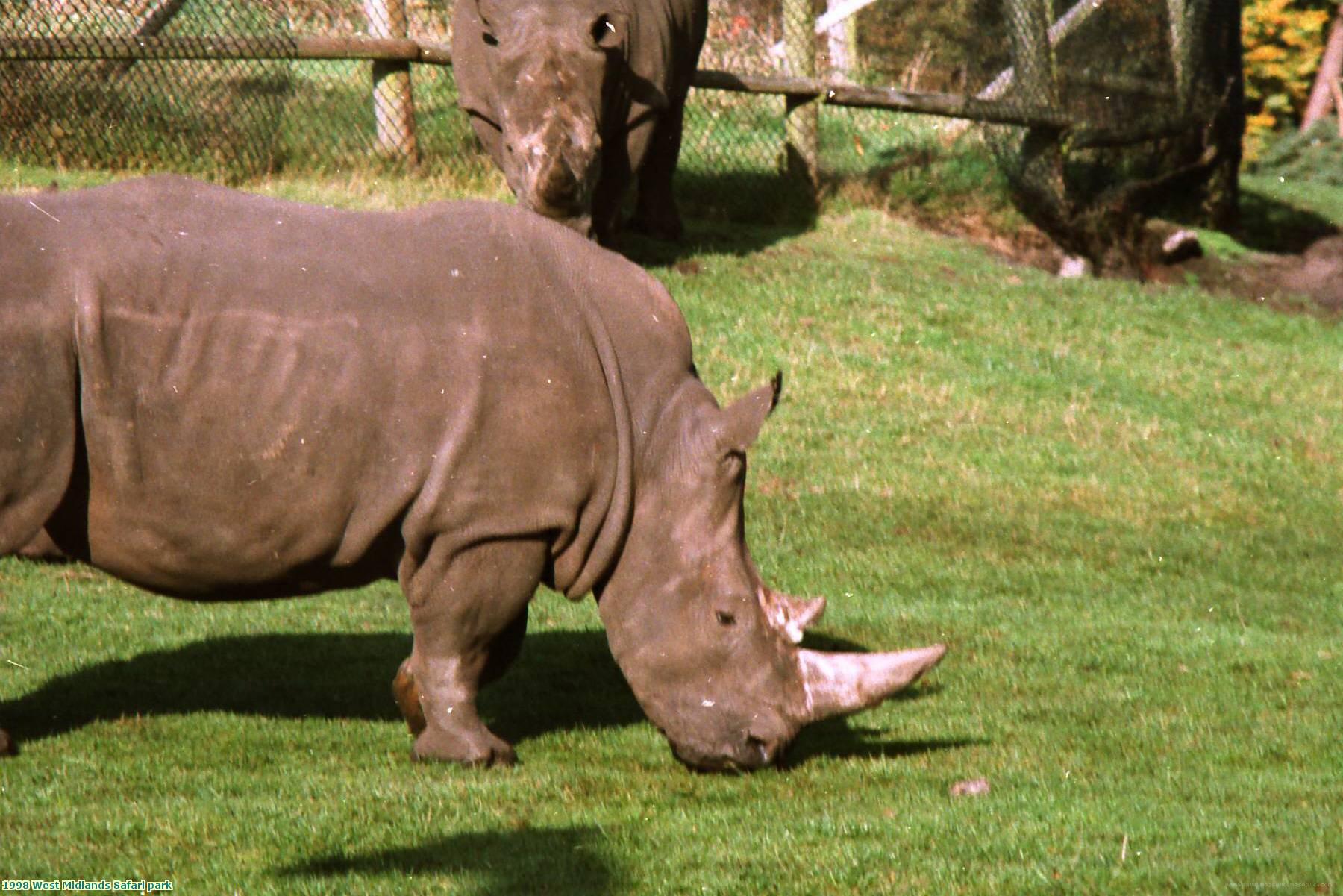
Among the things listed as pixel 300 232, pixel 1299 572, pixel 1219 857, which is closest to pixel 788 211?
pixel 1299 572

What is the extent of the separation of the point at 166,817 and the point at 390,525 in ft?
3.72

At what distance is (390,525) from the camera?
6000mm

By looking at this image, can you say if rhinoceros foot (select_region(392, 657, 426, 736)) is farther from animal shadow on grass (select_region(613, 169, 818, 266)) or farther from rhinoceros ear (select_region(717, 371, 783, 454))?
animal shadow on grass (select_region(613, 169, 818, 266))

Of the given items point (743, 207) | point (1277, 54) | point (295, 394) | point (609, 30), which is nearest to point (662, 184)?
point (743, 207)

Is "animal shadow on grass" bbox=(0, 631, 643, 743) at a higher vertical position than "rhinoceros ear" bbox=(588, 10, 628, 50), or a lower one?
lower

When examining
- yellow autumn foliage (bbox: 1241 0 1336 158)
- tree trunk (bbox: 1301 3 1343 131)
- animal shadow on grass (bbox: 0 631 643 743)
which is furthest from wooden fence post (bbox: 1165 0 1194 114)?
animal shadow on grass (bbox: 0 631 643 743)

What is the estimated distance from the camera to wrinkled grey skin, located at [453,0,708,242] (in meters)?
11.3

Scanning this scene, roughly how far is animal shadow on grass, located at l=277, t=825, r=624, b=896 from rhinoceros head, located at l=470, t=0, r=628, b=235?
20.9 feet

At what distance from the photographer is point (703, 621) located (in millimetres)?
6227

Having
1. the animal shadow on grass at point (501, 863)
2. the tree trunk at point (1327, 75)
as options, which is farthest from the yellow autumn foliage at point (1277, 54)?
the animal shadow on grass at point (501, 863)

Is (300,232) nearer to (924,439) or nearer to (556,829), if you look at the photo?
(556,829)

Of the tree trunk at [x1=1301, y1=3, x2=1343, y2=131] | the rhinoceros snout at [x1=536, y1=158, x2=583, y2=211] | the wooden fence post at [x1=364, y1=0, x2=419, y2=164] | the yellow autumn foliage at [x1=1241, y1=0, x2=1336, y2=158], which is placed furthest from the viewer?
the tree trunk at [x1=1301, y1=3, x2=1343, y2=131]

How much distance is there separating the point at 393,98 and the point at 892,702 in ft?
27.2

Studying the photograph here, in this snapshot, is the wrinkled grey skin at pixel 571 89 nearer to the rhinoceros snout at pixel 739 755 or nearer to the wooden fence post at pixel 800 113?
the wooden fence post at pixel 800 113
